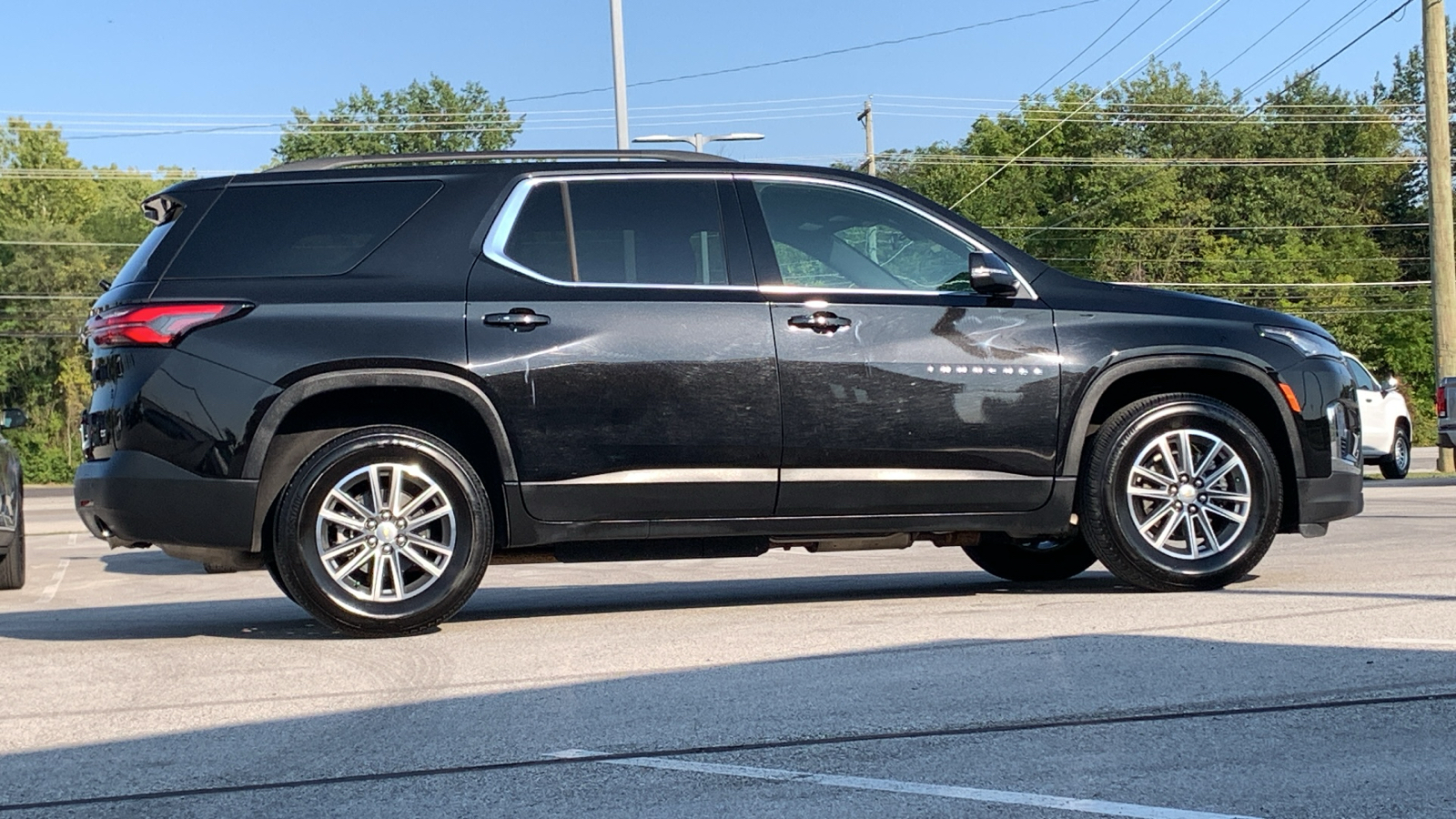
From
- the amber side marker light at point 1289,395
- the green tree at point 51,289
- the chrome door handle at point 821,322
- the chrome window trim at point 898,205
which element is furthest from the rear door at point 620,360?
the green tree at point 51,289

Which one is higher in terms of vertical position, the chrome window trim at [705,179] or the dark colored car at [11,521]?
the chrome window trim at [705,179]

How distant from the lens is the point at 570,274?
21.2 feet

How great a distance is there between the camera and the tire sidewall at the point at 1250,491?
6.84m

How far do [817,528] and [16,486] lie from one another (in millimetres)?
6294

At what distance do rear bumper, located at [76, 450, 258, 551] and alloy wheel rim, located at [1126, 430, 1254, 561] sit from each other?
141 inches

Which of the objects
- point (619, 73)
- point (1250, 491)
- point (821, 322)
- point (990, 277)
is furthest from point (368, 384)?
point (619, 73)

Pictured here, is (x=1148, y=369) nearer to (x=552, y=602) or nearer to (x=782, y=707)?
(x=782, y=707)

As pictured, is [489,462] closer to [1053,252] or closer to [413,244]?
[413,244]

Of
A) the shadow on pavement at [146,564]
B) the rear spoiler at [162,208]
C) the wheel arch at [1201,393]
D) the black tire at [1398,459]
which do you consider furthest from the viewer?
Answer: the black tire at [1398,459]

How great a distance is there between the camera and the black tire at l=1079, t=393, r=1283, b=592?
684cm

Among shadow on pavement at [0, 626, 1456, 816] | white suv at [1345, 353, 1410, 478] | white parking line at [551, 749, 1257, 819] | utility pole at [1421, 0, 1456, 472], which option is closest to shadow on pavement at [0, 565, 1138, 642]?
shadow on pavement at [0, 626, 1456, 816]

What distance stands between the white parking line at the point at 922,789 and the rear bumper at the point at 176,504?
8.09ft

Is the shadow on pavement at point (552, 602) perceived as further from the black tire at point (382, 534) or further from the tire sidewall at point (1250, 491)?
the black tire at point (382, 534)

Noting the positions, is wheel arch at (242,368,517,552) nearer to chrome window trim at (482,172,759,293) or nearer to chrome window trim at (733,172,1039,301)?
chrome window trim at (482,172,759,293)
